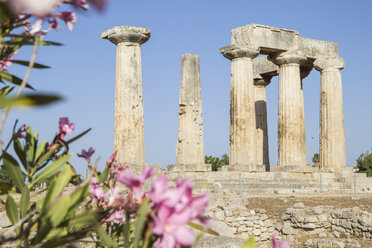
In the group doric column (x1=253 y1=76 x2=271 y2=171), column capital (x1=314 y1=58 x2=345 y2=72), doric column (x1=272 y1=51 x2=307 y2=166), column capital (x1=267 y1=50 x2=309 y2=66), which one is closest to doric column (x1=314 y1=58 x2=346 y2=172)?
column capital (x1=314 y1=58 x2=345 y2=72)

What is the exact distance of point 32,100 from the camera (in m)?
1.05

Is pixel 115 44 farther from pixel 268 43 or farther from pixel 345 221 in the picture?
pixel 345 221

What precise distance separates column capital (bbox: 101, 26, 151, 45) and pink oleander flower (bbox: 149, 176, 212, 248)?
20.2 m

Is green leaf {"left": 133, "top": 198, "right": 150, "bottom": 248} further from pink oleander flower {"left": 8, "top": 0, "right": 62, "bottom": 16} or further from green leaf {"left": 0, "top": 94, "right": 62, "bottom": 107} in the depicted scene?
pink oleander flower {"left": 8, "top": 0, "right": 62, "bottom": 16}

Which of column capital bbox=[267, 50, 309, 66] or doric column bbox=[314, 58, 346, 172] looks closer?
column capital bbox=[267, 50, 309, 66]

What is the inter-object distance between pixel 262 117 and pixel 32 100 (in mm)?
30862

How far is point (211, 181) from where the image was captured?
73.0 ft

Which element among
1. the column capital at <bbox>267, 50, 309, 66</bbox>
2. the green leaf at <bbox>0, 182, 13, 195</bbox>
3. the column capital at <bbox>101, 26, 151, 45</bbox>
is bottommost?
the green leaf at <bbox>0, 182, 13, 195</bbox>

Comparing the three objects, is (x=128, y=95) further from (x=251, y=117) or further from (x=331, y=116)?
(x=331, y=116)

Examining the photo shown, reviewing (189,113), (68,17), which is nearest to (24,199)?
(68,17)

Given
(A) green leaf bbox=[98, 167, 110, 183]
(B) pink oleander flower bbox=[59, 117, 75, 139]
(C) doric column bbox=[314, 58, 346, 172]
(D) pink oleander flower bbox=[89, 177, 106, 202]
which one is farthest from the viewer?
(C) doric column bbox=[314, 58, 346, 172]

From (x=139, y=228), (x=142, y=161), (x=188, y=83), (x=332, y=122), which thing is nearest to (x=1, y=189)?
(x=139, y=228)

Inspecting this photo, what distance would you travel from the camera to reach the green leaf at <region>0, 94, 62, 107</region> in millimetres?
1039

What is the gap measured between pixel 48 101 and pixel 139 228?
1.37 feet
